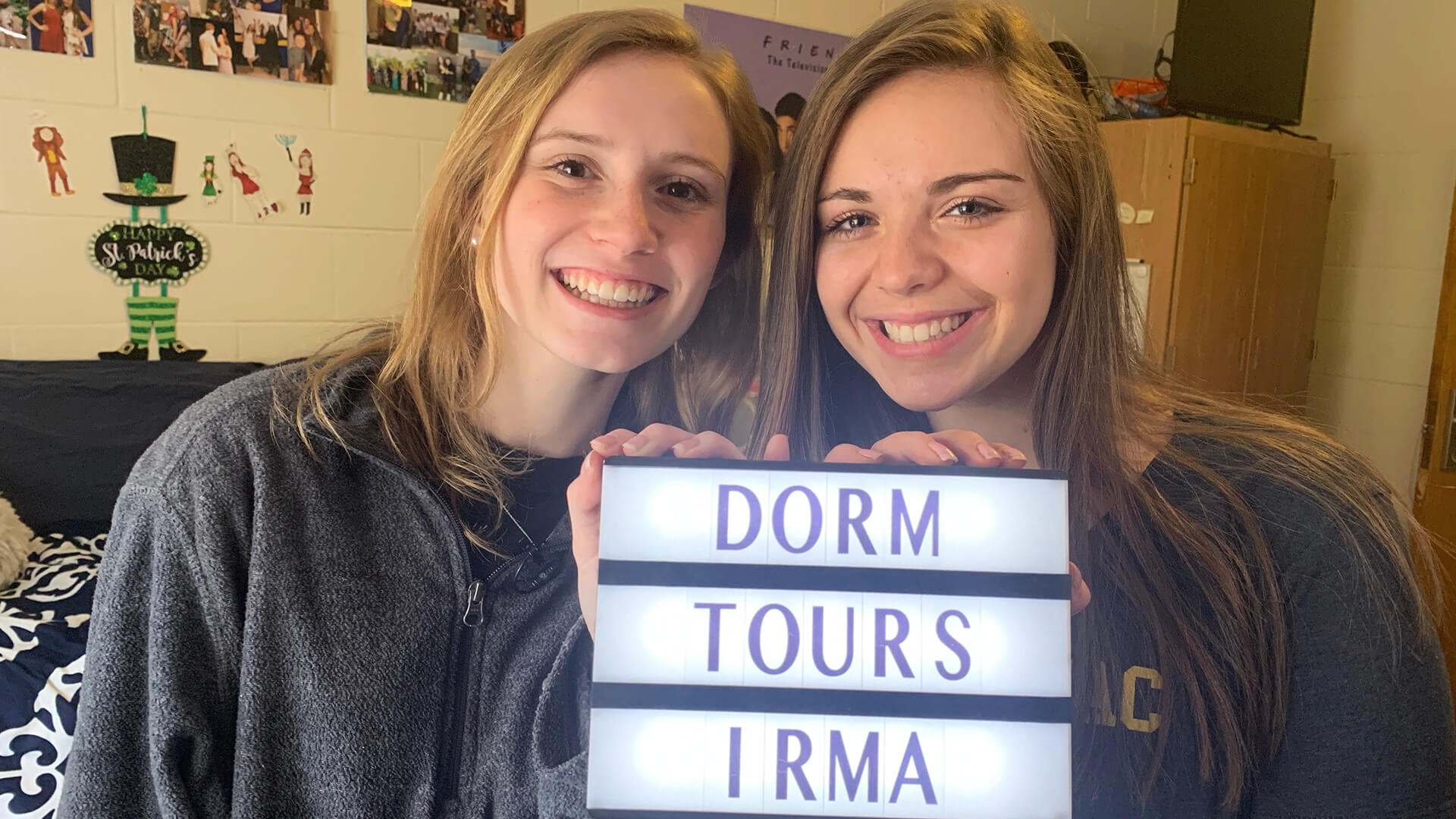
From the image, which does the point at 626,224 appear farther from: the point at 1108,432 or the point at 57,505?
the point at 57,505

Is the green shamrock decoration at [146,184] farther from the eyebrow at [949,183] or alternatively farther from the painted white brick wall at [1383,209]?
the painted white brick wall at [1383,209]

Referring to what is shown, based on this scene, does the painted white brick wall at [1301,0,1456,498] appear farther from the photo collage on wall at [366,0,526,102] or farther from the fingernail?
the fingernail

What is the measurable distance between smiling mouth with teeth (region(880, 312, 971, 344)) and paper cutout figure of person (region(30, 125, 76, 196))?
1.71 metres

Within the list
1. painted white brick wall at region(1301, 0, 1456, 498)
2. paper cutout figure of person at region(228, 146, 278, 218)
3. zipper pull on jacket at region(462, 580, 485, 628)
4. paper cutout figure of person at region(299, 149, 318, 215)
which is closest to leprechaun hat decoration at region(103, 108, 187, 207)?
paper cutout figure of person at region(228, 146, 278, 218)

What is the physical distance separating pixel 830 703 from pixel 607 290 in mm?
477

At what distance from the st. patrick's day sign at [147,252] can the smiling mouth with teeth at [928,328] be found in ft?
5.33

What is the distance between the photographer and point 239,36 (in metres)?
1.86

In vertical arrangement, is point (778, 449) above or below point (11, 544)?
above

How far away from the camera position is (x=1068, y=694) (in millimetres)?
540

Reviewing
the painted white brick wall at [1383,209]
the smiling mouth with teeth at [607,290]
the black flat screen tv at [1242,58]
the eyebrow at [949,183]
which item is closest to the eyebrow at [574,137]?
→ the smiling mouth with teeth at [607,290]

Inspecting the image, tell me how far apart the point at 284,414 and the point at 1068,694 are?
728 millimetres

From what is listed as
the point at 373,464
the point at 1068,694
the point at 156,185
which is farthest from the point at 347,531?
the point at 156,185

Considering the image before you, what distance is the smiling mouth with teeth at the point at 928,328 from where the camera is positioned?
83cm

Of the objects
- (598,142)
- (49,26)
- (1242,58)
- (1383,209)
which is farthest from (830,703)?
(1383,209)
